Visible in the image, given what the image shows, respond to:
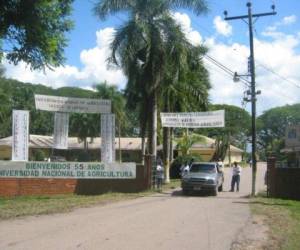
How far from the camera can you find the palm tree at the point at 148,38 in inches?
1178

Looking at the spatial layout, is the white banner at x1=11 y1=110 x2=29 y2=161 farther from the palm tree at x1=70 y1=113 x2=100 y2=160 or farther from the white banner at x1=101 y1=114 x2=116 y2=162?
the palm tree at x1=70 y1=113 x2=100 y2=160

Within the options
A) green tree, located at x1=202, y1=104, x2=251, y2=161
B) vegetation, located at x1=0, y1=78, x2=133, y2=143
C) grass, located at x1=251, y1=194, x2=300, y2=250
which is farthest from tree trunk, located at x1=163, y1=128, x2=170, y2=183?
green tree, located at x1=202, y1=104, x2=251, y2=161

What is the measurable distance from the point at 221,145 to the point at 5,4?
6072 centimetres

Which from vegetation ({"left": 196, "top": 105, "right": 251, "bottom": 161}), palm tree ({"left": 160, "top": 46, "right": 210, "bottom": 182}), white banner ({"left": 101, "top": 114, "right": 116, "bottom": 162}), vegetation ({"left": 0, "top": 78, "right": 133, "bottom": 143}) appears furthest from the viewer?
vegetation ({"left": 196, "top": 105, "right": 251, "bottom": 161})

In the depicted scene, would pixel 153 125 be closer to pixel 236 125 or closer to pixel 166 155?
pixel 166 155

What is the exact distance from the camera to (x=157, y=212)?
1867cm

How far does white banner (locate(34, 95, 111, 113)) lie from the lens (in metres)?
26.7

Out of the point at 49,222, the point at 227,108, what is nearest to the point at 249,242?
the point at 49,222

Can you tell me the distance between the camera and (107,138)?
27.9 m

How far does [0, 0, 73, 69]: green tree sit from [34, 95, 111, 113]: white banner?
1427 centimetres

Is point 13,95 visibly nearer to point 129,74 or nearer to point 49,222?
point 129,74

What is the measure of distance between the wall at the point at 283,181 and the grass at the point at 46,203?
19.4 ft

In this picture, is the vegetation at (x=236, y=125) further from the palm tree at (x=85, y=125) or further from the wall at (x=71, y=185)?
the wall at (x=71, y=185)

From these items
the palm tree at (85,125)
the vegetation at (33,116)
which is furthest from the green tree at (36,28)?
the palm tree at (85,125)
